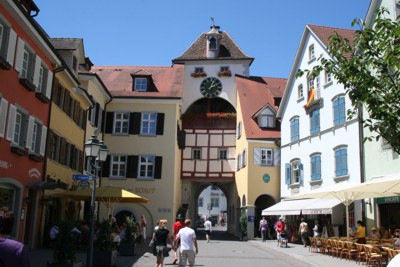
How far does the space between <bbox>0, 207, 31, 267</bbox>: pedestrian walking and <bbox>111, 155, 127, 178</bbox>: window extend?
2983cm

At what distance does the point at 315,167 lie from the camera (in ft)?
92.8

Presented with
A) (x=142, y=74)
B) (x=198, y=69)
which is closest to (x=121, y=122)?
(x=142, y=74)

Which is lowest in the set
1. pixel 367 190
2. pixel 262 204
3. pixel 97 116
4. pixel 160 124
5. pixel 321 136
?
pixel 367 190

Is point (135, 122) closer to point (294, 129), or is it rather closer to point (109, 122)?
point (109, 122)

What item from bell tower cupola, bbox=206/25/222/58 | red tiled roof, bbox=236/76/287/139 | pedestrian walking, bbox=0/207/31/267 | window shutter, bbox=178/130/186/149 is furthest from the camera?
bell tower cupola, bbox=206/25/222/58

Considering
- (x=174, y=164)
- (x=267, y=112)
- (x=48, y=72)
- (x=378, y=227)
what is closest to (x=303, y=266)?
(x=378, y=227)

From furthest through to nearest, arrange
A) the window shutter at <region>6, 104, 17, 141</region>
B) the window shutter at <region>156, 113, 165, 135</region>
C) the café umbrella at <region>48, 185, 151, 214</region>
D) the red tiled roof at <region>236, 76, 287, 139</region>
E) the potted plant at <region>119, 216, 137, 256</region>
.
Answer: the red tiled roof at <region>236, 76, 287, 139</region>
the window shutter at <region>156, 113, 165, 135</region>
the café umbrella at <region>48, 185, 151, 214</region>
the potted plant at <region>119, 216, 137, 256</region>
the window shutter at <region>6, 104, 17, 141</region>

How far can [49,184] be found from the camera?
18.3m

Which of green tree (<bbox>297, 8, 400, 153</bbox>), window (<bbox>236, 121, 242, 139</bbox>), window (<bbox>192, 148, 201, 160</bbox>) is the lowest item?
green tree (<bbox>297, 8, 400, 153</bbox>)

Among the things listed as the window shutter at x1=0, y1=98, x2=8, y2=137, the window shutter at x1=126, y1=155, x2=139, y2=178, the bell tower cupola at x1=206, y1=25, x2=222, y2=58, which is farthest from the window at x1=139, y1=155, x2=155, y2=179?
the window shutter at x1=0, y1=98, x2=8, y2=137

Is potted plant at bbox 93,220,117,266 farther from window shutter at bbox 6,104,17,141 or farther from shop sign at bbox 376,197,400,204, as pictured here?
shop sign at bbox 376,197,400,204

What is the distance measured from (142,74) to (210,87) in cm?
704

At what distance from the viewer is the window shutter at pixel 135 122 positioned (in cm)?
3384

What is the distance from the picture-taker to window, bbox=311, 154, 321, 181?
27817 millimetres
